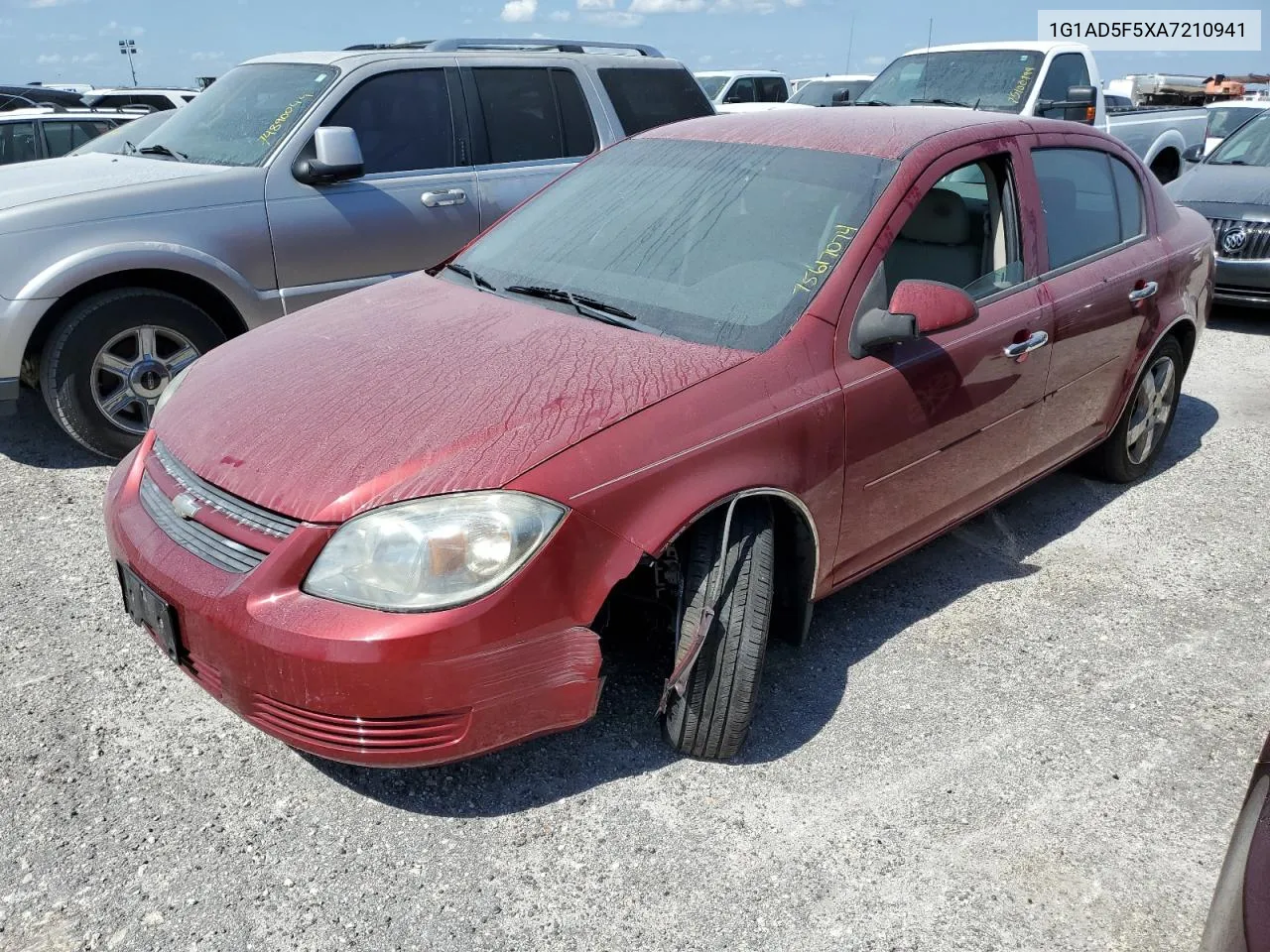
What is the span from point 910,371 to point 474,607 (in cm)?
153

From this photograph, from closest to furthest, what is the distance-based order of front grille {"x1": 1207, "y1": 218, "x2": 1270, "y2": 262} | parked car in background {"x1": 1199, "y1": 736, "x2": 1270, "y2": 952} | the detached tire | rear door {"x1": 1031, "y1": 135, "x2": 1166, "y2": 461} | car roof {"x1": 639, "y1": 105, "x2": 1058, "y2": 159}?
parked car in background {"x1": 1199, "y1": 736, "x2": 1270, "y2": 952} < the detached tire < car roof {"x1": 639, "y1": 105, "x2": 1058, "y2": 159} < rear door {"x1": 1031, "y1": 135, "x2": 1166, "y2": 461} < front grille {"x1": 1207, "y1": 218, "x2": 1270, "y2": 262}

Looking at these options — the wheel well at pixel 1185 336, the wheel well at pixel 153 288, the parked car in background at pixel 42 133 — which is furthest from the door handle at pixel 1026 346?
the parked car in background at pixel 42 133

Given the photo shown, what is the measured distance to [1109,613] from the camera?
144 inches

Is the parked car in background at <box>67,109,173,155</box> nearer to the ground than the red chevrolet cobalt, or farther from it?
farther from it

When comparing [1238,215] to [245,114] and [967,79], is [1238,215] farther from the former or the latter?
[245,114]

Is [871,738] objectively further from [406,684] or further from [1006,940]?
[406,684]

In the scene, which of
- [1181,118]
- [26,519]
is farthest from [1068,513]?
[1181,118]

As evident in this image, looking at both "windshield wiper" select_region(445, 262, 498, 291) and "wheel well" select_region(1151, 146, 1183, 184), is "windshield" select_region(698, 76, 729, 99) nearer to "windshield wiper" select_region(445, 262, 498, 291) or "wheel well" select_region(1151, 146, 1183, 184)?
"wheel well" select_region(1151, 146, 1183, 184)

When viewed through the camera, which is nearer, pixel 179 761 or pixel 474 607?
pixel 474 607

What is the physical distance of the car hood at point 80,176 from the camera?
465 centimetres

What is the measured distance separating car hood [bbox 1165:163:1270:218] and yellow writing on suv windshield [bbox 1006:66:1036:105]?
5.18 feet

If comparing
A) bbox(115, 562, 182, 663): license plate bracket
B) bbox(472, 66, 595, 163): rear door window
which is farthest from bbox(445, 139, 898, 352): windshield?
bbox(472, 66, 595, 163): rear door window

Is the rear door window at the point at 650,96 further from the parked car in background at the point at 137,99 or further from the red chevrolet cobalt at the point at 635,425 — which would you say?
the parked car in background at the point at 137,99

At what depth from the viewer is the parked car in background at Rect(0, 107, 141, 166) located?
9844mm
